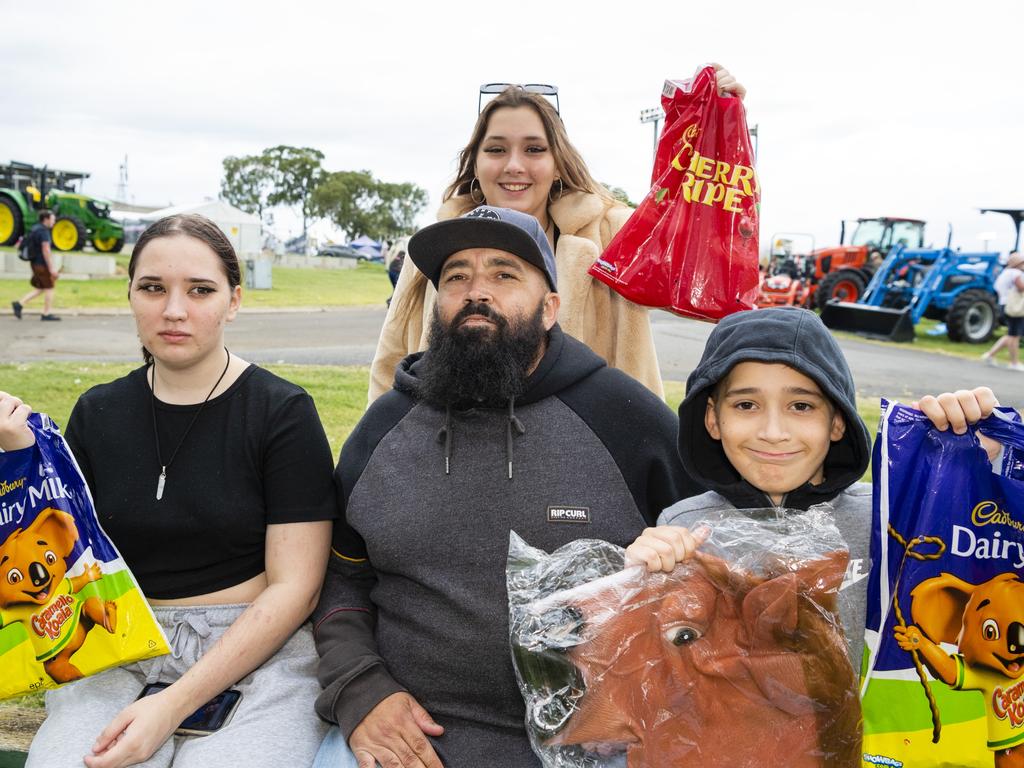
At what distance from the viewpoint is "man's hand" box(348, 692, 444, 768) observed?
207 centimetres

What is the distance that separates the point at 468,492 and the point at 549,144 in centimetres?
171

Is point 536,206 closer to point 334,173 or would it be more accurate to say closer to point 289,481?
point 289,481

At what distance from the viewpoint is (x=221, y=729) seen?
2158 millimetres

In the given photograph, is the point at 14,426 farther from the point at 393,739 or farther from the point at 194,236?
the point at 393,739

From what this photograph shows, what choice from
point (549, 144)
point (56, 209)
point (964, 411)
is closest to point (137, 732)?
point (964, 411)

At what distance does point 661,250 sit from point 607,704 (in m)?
1.98

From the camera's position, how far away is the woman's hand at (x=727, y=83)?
10.5 feet

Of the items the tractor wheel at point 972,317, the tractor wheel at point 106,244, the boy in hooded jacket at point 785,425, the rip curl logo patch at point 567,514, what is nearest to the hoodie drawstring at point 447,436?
the rip curl logo patch at point 567,514

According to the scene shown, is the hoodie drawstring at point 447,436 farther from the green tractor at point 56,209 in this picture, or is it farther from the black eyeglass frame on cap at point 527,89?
the green tractor at point 56,209

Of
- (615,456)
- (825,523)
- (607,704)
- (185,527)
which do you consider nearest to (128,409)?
(185,527)

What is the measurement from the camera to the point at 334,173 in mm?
74188

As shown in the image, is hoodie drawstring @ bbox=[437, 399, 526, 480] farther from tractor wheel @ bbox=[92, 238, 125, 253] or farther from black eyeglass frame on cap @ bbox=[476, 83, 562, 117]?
tractor wheel @ bbox=[92, 238, 125, 253]

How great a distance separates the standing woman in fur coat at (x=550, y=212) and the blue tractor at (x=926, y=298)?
53.2 feet

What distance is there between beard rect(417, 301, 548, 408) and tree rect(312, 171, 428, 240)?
7252 centimetres
